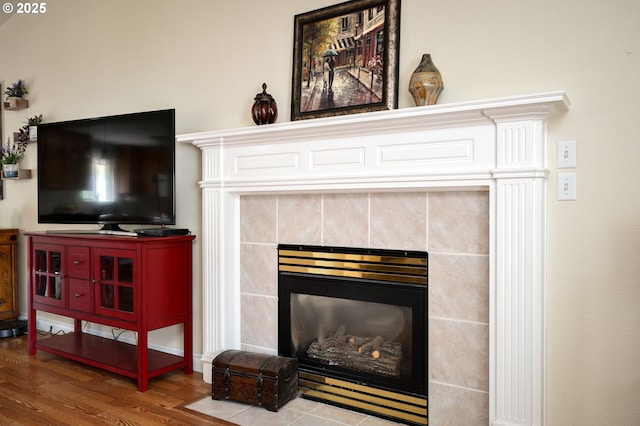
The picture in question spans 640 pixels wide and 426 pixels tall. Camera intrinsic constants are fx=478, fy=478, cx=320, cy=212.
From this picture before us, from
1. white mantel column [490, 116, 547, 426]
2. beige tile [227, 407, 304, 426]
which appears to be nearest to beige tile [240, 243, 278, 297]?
beige tile [227, 407, 304, 426]

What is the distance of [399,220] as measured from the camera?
91.4 inches

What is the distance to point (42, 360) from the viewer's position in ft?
10.7

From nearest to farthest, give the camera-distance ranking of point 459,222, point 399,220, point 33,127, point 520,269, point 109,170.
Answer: point 520,269 < point 459,222 < point 399,220 < point 109,170 < point 33,127

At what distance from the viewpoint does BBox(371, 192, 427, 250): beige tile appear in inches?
89.1

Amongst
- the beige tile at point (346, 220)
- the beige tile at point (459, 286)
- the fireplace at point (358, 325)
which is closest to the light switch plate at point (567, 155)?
the beige tile at point (459, 286)

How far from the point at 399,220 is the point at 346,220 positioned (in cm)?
29

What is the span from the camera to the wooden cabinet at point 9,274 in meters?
4.12

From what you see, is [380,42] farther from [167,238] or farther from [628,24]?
[167,238]

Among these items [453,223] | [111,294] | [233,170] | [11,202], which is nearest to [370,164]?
[453,223]

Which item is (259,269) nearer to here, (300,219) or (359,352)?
(300,219)

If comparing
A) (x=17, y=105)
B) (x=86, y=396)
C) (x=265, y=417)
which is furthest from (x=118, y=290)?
(x=17, y=105)

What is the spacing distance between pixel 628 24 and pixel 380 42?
3.39ft

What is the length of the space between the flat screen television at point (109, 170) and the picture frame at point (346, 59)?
2.88ft

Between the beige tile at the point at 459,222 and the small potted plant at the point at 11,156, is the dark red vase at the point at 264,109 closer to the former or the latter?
the beige tile at the point at 459,222
